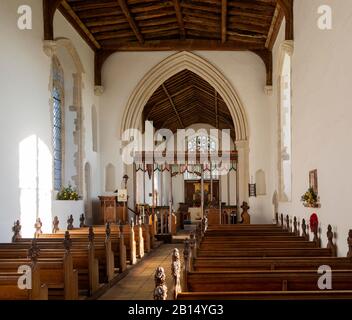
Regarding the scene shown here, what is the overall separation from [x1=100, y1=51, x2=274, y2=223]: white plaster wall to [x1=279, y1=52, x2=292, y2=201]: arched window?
194 cm

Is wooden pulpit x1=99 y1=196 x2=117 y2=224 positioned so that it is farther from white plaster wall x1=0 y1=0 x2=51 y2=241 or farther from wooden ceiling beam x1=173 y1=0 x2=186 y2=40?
wooden ceiling beam x1=173 y1=0 x2=186 y2=40

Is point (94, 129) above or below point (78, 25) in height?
below

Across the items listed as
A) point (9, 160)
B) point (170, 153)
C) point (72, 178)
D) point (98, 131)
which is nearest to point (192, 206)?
point (170, 153)

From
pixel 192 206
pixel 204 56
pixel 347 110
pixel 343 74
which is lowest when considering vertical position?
pixel 192 206

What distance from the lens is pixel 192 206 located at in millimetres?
25062

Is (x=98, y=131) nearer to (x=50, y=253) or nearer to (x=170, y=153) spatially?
(x=170, y=153)

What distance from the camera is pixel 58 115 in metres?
11.7

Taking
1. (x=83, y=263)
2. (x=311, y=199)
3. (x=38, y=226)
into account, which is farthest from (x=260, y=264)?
(x=38, y=226)

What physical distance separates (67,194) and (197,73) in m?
5.05

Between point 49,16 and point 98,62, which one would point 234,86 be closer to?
point 98,62

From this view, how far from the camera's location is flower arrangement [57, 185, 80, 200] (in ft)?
33.8

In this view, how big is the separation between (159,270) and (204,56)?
1124cm

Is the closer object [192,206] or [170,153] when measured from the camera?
[170,153]

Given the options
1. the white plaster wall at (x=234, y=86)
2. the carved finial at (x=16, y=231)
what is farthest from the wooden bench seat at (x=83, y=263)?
the white plaster wall at (x=234, y=86)
